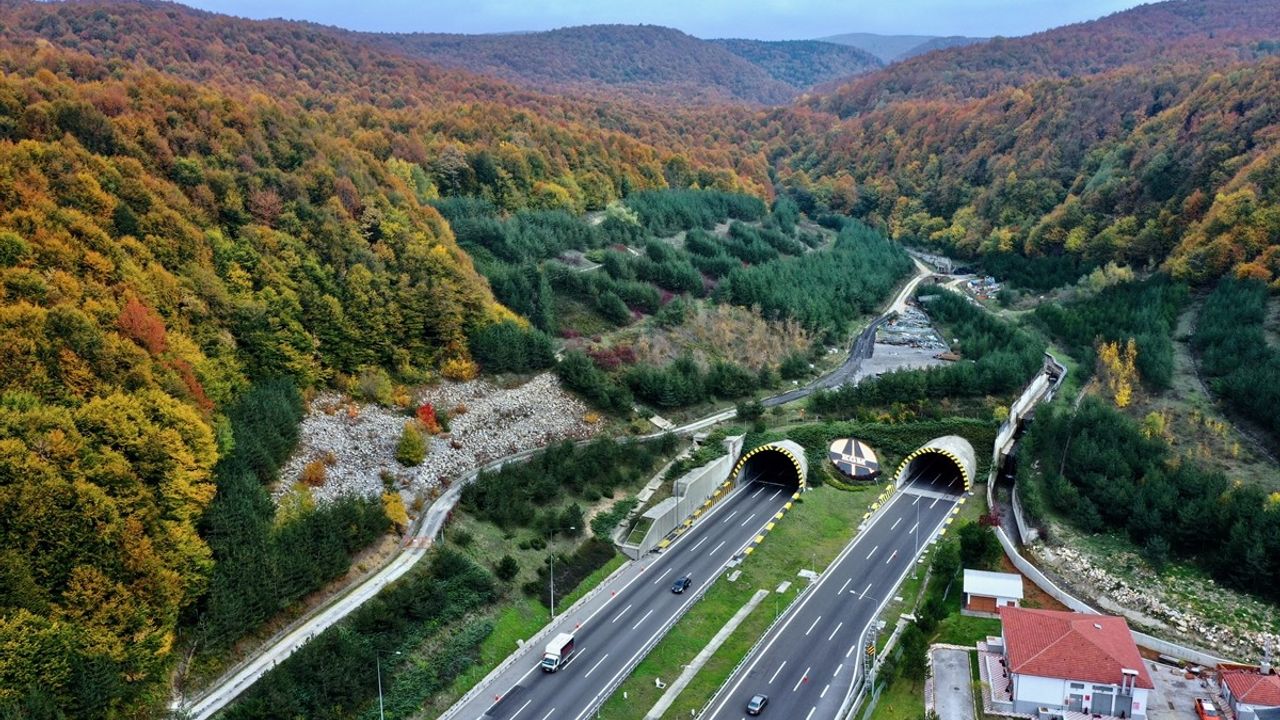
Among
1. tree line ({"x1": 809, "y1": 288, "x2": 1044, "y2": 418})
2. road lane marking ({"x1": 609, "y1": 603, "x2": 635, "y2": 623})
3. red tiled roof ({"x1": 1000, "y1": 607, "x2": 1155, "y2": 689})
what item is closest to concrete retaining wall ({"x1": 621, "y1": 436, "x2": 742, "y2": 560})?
road lane marking ({"x1": 609, "y1": 603, "x2": 635, "y2": 623})

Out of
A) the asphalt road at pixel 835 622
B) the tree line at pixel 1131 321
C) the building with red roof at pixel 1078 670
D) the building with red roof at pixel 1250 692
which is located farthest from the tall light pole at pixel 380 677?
the tree line at pixel 1131 321

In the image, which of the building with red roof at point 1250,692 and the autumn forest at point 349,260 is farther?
the autumn forest at point 349,260

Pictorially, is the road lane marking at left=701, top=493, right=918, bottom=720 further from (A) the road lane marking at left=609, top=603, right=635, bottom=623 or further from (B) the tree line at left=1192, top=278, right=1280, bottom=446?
(B) the tree line at left=1192, top=278, right=1280, bottom=446

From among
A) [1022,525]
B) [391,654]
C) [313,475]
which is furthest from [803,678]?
[313,475]

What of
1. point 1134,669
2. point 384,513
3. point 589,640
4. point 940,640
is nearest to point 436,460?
point 384,513

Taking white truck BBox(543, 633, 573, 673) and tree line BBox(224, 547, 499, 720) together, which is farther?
white truck BBox(543, 633, 573, 673)

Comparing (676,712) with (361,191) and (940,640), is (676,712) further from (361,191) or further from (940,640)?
(361,191)

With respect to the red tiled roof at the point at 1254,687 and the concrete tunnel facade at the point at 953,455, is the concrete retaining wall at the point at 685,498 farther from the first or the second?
the red tiled roof at the point at 1254,687
